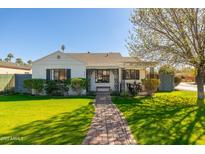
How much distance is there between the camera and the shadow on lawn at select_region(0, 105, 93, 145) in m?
7.13

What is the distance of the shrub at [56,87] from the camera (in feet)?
67.8

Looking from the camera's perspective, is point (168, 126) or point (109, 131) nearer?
point (109, 131)

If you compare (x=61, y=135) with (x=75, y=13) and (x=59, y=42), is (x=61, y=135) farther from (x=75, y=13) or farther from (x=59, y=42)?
(x=59, y=42)

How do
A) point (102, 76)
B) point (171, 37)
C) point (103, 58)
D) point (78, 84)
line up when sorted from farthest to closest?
point (103, 58) → point (102, 76) → point (78, 84) → point (171, 37)

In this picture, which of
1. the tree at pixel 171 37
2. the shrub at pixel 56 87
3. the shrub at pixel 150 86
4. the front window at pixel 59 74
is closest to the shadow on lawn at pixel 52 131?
the tree at pixel 171 37

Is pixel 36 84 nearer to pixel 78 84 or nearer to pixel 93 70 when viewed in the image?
pixel 78 84

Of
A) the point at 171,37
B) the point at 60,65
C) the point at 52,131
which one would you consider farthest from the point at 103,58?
the point at 52,131

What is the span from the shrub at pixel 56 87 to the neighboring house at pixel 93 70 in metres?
0.87

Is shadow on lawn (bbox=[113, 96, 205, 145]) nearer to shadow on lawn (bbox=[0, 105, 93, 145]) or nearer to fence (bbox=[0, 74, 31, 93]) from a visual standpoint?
shadow on lawn (bbox=[0, 105, 93, 145])

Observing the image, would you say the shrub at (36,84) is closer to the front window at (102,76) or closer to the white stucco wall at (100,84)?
the white stucco wall at (100,84)

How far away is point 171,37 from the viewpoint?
601 inches

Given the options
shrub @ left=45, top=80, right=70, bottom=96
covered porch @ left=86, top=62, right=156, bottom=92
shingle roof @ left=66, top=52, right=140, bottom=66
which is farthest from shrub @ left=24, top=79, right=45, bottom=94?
shingle roof @ left=66, top=52, right=140, bottom=66

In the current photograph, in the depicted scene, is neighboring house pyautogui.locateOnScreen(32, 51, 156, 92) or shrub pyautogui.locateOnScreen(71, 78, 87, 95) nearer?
shrub pyautogui.locateOnScreen(71, 78, 87, 95)

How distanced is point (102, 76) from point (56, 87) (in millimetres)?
5232
